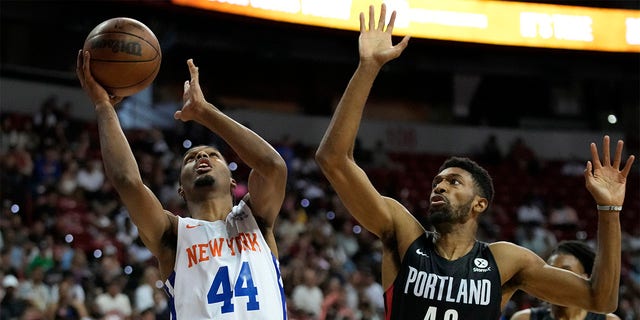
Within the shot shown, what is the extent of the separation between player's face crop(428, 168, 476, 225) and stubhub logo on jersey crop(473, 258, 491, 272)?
0.62 feet

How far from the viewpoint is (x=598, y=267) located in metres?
3.61

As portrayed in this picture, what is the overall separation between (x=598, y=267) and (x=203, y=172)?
178cm

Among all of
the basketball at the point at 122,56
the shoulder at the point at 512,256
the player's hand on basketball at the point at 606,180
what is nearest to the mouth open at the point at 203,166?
the basketball at the point at 122,56

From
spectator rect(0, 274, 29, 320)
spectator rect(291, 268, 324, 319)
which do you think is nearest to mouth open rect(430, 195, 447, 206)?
spectator rect(0, 274, 29, 320)

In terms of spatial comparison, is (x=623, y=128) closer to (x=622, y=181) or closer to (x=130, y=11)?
(x=130, y=11)

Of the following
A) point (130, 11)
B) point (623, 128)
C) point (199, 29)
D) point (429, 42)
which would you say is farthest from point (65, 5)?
point (623, 128)

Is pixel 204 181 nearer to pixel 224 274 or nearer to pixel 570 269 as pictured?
pixel 224 274

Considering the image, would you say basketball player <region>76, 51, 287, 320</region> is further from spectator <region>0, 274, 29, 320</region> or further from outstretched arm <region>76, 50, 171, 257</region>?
spectator <region>0, 274, 29, 320</region>

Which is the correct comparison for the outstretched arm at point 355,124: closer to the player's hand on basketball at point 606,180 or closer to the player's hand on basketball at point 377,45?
the player's hand on basketball at point 377,45

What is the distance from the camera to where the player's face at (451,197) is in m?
3.70

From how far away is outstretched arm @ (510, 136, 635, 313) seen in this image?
3584mm

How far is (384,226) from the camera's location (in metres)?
3.65

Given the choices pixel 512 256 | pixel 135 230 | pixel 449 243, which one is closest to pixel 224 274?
pixel 449 243

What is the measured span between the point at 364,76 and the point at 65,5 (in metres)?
13.4
